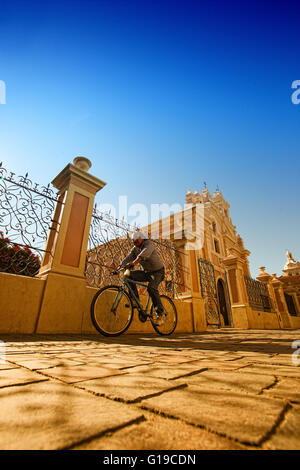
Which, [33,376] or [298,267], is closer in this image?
[33,376]

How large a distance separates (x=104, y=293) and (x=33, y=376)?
3055 mm

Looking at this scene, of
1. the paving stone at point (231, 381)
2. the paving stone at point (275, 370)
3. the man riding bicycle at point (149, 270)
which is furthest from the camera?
the man riding bicycle at point (149, 270)

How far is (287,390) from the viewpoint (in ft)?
3.04

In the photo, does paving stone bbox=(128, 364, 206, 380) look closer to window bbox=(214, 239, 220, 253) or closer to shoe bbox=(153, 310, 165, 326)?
shoe bbox=(153, 310, 165, 326)

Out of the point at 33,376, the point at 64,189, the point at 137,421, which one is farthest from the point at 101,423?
the point at 64,189

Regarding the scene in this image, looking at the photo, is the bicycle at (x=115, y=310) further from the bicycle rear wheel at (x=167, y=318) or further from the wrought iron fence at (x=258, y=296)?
the wrought iron fence at (x=258, y=296)

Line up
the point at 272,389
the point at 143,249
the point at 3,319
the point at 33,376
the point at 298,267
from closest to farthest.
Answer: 1. the point at 272,389
2. the point at 33,376
3. the point at 3,319
4. the point at 143,249
5. the point at 298,267

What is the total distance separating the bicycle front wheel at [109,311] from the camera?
12.4ft

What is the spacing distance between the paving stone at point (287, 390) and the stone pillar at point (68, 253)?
3518mm

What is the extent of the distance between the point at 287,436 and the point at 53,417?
60cm

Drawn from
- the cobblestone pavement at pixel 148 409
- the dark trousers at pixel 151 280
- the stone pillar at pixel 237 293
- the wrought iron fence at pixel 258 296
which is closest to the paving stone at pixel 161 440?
the cobblestone pavement at pixel 148 409
